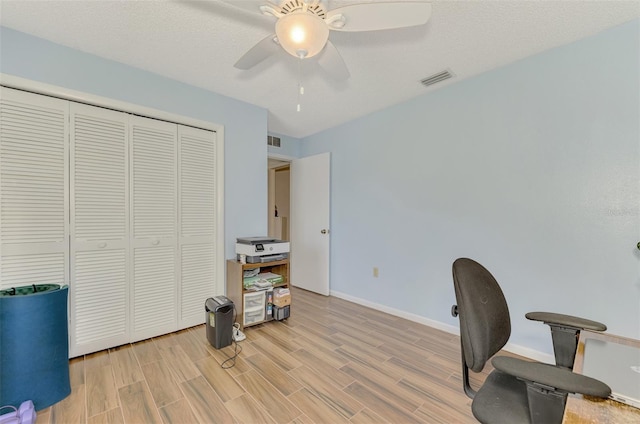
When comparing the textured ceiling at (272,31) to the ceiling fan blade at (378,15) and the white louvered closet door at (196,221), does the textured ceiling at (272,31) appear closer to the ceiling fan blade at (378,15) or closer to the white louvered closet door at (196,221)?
the ceiling fan blade at (378,15)

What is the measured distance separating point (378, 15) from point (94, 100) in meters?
2.23

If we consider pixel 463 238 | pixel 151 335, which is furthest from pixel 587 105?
pixel 151 335

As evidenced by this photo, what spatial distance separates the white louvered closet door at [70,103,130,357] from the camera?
2.05 metres

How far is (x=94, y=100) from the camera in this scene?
82.5 inches

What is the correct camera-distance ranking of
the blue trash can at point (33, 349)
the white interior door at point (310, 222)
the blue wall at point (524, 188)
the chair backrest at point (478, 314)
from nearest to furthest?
1. the chair backrest at point (478, 314)
2. the blue trash can at point (33, 349)
3. the blue wall at point (524, 188)
4. the white interior door at point (310, 222)

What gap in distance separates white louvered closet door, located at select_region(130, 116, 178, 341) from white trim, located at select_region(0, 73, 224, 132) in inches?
2.7

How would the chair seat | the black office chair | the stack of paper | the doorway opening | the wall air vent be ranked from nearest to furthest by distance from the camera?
the black office chair, the chair seat, the stack of paper, the wall air vent, the doorway opening

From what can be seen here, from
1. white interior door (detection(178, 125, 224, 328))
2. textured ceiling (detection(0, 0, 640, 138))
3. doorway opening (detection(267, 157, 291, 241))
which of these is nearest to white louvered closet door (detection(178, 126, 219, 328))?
white interior door (detection(178, 125, 224, 328))

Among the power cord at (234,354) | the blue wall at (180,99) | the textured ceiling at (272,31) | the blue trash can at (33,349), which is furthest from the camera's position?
the power cord at (234,354)

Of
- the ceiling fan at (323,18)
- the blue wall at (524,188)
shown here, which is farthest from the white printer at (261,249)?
the ceiling fan at (323,18)

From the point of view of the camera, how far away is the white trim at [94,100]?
1.83 meters

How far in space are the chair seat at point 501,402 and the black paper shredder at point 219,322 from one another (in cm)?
186

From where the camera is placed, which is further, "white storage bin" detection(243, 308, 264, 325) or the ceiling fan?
"white storage bin" detection(243, 308, 264, 325)

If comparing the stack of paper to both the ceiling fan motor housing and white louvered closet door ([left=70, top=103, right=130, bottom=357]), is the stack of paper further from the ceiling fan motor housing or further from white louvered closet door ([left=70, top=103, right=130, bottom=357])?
the ceiling fan motor housing
